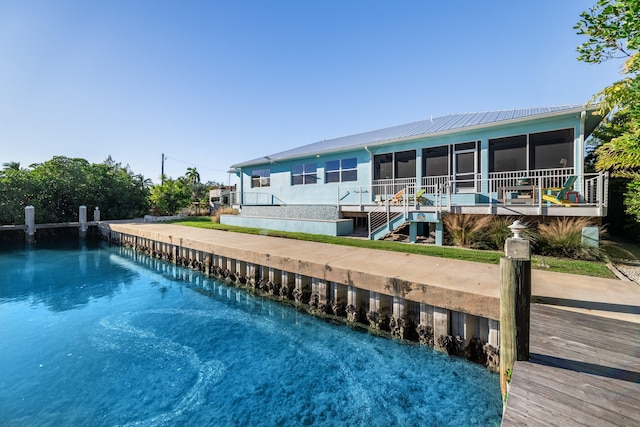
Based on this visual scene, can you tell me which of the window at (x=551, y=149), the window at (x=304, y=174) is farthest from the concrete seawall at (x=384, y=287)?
the window at (x=304, y=174)

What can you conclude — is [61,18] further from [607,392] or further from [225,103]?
[607,392]

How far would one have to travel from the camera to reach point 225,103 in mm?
17266

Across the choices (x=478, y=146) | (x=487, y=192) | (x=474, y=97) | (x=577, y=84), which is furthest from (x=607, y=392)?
(x=474, y=97)

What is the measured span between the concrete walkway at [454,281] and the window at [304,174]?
333 inches

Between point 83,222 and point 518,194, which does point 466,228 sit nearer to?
point 518,194

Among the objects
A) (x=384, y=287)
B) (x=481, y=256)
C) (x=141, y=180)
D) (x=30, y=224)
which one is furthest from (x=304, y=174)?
(x=141, y=180)

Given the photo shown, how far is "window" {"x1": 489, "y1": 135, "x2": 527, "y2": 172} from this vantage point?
35.0ft

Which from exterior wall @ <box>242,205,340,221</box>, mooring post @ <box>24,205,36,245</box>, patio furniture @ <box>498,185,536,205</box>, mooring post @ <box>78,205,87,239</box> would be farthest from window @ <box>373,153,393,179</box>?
mooring post @ <box>24,205,36,245</box>

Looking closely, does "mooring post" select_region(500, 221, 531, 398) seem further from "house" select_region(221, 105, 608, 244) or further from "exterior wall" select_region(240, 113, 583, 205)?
"exterior wall" select_region(240, 113, 583, 205)

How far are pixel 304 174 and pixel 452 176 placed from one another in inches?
338

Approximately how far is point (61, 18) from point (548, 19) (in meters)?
17.5

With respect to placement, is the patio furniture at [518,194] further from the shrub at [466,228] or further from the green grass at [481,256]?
the green grass at [481,256]

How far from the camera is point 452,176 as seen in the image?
1153 cm

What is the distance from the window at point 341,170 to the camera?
1462cm
